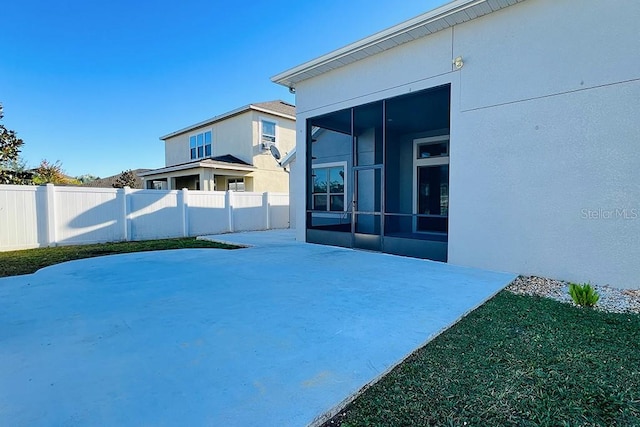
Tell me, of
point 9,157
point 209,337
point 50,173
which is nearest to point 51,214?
point 9,157

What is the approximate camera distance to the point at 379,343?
3043 millimetres

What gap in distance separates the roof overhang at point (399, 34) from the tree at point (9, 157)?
39.5 ft

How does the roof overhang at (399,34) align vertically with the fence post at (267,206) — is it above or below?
above

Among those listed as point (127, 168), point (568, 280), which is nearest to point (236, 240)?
point (568, 280)

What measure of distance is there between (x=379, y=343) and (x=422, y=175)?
29.8ft

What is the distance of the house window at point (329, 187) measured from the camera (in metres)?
12.5

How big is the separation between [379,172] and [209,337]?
356 inches

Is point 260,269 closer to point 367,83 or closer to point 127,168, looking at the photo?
point 367,83

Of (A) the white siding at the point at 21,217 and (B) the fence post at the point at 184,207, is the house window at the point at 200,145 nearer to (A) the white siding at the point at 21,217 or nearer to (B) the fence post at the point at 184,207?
(B) the fence post at the point at 184,207

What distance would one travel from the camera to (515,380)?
2.45 m

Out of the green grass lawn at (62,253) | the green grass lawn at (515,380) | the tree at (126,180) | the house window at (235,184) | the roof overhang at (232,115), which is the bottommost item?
the green grass lawn at (515,380)

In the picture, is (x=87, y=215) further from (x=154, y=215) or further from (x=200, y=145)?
(x=200, y=145)

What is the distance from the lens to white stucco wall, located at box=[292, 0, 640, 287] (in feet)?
16.6

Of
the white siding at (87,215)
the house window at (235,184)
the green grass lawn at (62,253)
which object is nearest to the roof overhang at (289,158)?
the house window at (235,184)
